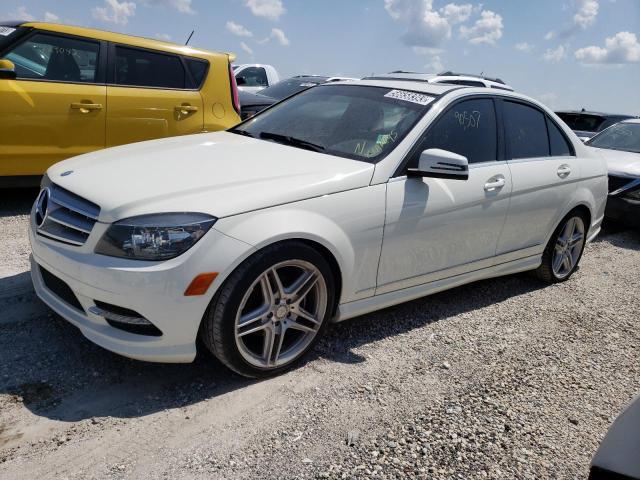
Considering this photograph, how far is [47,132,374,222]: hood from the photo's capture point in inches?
114

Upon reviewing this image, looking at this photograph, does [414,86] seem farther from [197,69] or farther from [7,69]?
[7,69]

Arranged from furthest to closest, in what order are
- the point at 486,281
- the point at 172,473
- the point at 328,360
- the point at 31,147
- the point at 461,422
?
the point at 31,147 → the point at 486,281 → the point at 328,360 → the point at 461,422 → the point at 172,473

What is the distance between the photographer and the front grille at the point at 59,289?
304 centimetres

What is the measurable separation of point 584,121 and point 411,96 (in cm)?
1007

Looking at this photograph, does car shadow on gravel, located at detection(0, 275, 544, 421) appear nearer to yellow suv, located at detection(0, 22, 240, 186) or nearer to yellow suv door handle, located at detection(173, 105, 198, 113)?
yellow suv, located at detection(0, 22, 240, 186)

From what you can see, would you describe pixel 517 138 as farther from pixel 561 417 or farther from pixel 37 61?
pixel 37 61

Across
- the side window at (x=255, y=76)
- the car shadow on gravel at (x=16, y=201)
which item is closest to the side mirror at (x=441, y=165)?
the car shadow on gravel at (x=16, y=201)

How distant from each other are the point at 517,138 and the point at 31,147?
4.33 meters

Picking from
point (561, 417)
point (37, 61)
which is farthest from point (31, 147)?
point (561, 417)

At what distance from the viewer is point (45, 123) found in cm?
566

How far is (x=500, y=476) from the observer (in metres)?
2.66

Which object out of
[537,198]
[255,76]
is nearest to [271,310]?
[537,198]

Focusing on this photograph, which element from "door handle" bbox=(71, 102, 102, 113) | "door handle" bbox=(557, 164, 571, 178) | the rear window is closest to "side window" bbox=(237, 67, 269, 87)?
the rear window

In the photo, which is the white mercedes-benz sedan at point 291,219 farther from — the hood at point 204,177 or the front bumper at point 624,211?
the front bumper at point 624,211
